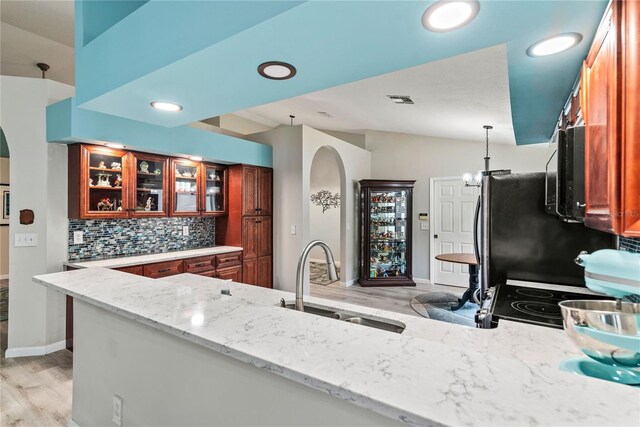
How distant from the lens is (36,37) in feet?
11.4

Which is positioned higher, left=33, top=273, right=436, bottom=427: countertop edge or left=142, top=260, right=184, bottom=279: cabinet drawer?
left=33, top=273, right=436, bottom=427: countertop edge

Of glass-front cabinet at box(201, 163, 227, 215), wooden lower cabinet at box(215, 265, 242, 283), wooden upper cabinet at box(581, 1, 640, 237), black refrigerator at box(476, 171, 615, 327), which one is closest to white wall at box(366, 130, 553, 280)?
black refrigerator at box(476, 171, 615, 327)

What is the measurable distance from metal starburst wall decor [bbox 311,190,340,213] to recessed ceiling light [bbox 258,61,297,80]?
724cm

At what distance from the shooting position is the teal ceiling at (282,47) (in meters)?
1.04

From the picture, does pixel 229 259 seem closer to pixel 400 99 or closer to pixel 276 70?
pixel 400 99

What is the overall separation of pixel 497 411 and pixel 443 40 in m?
1.14

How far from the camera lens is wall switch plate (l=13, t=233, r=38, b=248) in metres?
3.06

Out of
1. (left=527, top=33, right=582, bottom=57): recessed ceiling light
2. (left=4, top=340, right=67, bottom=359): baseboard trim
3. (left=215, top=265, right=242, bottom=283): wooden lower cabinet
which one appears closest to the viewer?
(left=527, top=33, right=582, bottom=57): recessed ceiling light

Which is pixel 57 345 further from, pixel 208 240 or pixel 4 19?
pixel 4 19

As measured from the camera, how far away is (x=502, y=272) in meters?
2.47

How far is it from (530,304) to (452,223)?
14.9 feet

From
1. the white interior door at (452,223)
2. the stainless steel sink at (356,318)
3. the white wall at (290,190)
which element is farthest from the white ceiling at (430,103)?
the stainless steel sink at (356,318)

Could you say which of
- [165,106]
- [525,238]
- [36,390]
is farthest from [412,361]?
[36,390]

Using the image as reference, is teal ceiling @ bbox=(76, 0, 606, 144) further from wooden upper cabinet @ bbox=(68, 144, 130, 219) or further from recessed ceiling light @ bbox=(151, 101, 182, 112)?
wooden upper cabinet @ bbox=(68, 144, 130, 219)
